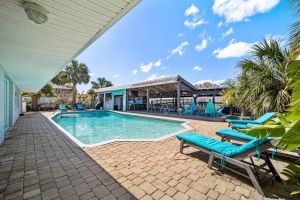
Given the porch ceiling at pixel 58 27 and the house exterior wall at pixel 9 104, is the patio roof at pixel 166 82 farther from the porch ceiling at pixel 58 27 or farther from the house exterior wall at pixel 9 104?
the house exterior wall at pixel 9 104

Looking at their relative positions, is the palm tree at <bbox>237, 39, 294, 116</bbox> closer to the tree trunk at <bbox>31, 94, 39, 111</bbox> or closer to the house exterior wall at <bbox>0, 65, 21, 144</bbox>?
the house exterior wall at <bbox>0, 65, 21, 144</bbox>

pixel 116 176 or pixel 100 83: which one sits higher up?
pixel 100 83

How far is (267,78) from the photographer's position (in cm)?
412

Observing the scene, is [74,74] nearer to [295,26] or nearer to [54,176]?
[54,176]

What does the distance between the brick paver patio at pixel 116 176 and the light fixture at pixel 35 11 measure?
2617 millimetres

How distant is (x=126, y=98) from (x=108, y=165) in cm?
1517

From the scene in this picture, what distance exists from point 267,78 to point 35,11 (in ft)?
18.2

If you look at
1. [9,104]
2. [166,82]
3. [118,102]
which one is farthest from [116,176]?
[118,102]

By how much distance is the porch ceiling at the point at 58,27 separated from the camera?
6.57 feet

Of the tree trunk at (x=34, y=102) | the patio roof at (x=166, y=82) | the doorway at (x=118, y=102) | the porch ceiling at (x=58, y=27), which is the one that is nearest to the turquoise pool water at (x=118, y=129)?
the patio roof at (x=166, y=82)

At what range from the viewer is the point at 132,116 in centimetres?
1391

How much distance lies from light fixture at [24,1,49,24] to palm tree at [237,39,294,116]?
5.31m

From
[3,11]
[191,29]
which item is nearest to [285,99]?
[3,11]

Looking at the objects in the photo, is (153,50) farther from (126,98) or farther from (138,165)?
(138,165)
